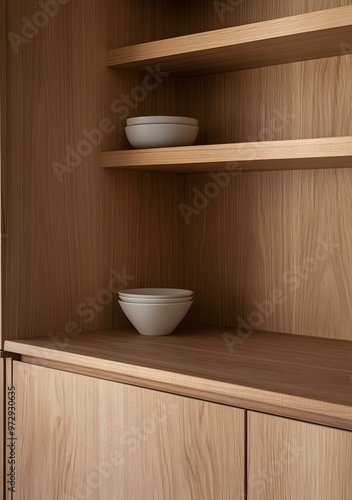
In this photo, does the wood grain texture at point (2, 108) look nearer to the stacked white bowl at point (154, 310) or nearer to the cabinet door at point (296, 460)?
the stacked white bowl at point (154, 310)

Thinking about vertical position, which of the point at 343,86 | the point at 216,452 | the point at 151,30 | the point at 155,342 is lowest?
the point at 216,452

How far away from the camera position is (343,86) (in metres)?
1.91

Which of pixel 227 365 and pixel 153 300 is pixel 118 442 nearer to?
pixel 227 365

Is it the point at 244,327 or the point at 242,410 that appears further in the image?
the point at 244,327

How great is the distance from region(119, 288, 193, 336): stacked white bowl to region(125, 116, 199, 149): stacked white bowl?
39 centimetres

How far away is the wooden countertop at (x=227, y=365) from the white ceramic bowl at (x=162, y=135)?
1.62ft

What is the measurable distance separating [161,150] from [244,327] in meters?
0.55

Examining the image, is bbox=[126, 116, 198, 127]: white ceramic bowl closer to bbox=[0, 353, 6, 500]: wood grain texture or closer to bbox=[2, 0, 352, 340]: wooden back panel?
bbox=[2, 0, 352, 340]: wooden back panel

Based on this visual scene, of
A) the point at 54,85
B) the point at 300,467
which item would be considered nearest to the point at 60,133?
the point at 54,85

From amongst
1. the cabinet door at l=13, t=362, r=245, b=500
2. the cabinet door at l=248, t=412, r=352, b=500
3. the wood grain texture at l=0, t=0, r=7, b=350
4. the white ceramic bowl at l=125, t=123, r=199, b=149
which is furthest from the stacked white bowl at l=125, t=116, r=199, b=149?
the cabinet door at l=248, t=412, r=352, b=500

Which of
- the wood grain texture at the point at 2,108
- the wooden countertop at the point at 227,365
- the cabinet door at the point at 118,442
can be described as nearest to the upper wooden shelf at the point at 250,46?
the wood grain texture at the point at 2,108

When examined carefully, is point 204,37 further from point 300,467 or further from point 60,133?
point 300,467

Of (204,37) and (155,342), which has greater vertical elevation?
(204,37)

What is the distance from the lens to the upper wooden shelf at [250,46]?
168 centimetres
